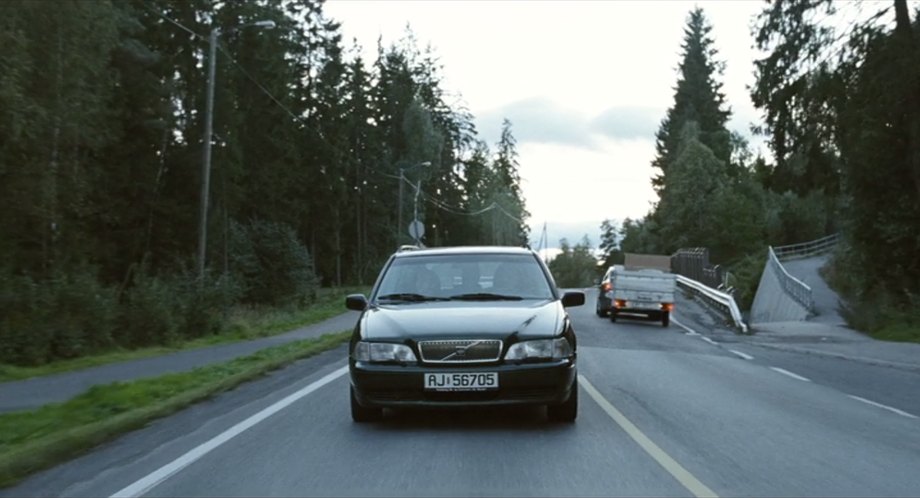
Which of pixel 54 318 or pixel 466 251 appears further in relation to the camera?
pixel 54 318

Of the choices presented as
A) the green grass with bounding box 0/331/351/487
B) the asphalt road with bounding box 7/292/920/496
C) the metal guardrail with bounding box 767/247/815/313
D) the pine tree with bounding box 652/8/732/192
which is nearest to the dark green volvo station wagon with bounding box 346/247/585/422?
the asphalt road with bounding box 7/292/920/496

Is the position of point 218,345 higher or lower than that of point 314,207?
lower

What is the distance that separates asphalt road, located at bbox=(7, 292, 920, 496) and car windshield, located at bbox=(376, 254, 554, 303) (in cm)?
116

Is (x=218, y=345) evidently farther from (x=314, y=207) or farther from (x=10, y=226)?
(x=314, y=207)

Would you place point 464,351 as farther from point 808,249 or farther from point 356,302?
point 808,249

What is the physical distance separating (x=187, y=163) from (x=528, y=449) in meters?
42.7

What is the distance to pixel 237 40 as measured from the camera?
54969 millimetres

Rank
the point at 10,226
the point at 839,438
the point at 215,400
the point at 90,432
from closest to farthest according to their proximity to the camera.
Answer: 1. the point at 90,432
2. the point at 839,438
3. the point at 215,400
4. the point at 10,226

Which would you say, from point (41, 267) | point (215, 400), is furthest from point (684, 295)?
point (215, 400)

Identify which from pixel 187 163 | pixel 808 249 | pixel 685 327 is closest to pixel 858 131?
pixel 685 327

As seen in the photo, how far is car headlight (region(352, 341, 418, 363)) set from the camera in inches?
342

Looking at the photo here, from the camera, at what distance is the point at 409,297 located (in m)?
10.0

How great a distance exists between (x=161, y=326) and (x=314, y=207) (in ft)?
173

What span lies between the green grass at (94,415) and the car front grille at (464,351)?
113 inches
